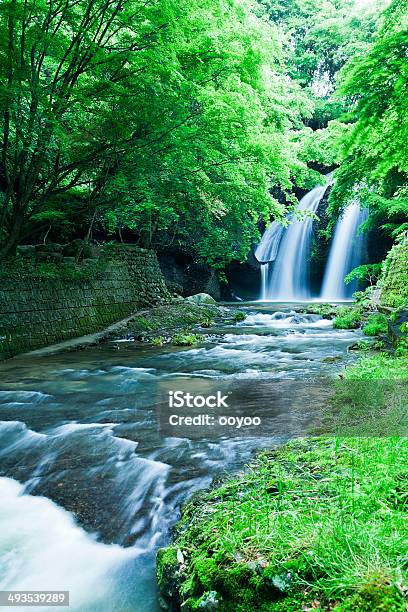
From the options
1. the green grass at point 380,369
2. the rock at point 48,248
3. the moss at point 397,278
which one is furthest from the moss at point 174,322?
the moss at point 397,278

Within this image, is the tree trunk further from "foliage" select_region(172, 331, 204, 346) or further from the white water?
the white water

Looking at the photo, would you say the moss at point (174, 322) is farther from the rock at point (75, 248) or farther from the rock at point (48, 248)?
the rock at point (48, 248)

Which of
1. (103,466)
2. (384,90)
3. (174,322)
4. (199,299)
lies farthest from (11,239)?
(199,299)

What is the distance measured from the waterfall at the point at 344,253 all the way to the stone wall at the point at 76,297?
13125 millimetres

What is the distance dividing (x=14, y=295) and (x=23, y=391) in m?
3.44

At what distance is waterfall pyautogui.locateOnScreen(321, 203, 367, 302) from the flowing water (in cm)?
1820

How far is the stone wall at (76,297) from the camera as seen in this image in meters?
8.43

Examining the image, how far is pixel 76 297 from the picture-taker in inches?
411

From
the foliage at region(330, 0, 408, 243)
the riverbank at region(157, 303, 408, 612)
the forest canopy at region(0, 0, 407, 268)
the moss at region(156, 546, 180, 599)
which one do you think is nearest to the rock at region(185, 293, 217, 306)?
the forest canopy at region(0, 0, 407, 268)

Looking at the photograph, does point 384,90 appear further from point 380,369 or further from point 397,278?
point 397,278

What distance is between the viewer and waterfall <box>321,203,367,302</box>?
23.9 metres

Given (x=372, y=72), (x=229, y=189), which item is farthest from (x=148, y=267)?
(x=372, y=72)

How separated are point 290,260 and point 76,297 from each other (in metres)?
17.7

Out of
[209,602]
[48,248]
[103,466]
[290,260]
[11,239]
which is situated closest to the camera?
[209,602]
